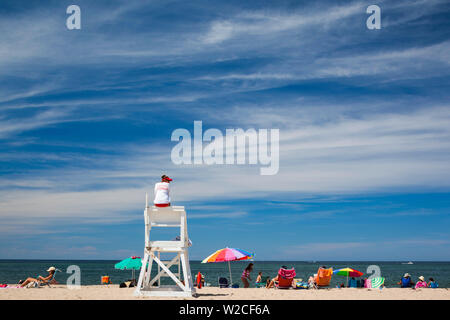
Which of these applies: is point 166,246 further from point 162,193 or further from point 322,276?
point 322,276

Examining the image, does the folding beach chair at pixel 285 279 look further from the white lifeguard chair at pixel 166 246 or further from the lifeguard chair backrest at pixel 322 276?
the white lifeguard chair at pixel 166 246

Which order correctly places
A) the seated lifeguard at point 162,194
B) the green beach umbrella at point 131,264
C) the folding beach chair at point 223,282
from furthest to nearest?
the green beach umbrella at point 131,264 < the folding beach chair at point 223,282 < the seated lifeguard at point 162,194

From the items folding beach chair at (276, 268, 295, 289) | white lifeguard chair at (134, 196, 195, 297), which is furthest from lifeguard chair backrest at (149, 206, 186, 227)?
folding beach chair at (276, 268, 295, 289)

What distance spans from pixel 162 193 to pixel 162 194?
3 centimetres

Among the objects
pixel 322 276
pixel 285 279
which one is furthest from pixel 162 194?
pixel 322 276

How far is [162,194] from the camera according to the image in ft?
46.8

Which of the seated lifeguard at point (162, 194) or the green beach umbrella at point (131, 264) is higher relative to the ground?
the seated lifeguard at point (162, 194)

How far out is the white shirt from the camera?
14.2 metres

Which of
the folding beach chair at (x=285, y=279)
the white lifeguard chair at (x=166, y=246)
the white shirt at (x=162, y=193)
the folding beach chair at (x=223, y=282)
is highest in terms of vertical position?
the white shirt at (x=162, y=193)

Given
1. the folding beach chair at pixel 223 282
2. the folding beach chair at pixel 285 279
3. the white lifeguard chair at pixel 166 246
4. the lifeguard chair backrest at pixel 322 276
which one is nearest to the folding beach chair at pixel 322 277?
the lifeguard chair backrest at pixel 322 276

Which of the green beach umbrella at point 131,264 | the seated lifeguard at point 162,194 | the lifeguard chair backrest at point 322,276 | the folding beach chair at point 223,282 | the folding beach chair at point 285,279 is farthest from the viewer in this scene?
the green beach umbrella at point 131,264

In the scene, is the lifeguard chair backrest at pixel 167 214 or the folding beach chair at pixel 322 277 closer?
the lifeguard chair backrest at pixel 167 214

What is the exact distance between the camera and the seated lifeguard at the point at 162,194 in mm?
14188
